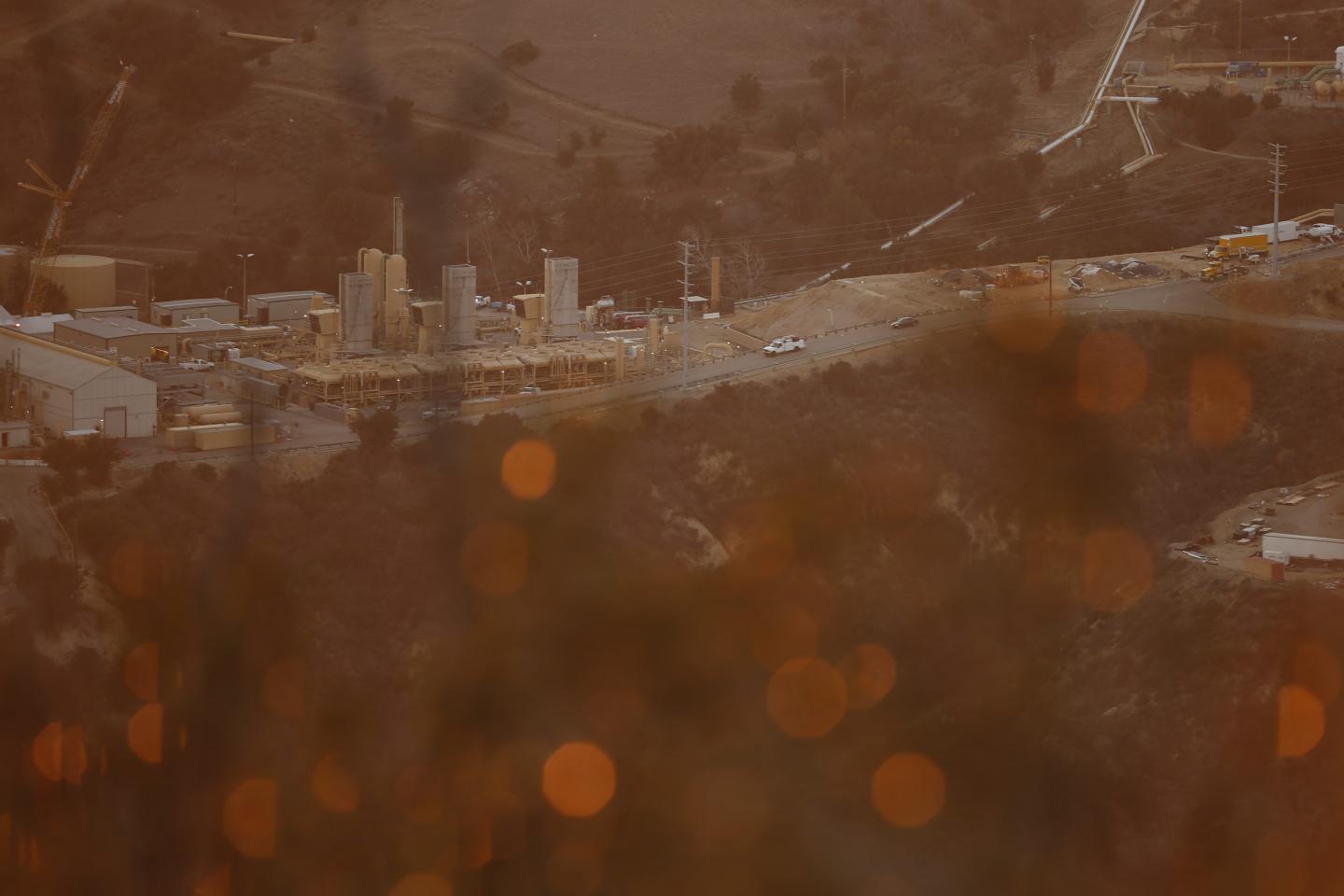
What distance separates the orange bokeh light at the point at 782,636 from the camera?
28.1 meters

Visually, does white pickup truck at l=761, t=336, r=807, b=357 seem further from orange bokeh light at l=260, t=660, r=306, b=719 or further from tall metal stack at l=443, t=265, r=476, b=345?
orange bokeh light at l=260, t=660, r=306, b=719

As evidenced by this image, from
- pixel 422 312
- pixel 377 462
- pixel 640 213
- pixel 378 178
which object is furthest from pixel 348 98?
pixel 377 462

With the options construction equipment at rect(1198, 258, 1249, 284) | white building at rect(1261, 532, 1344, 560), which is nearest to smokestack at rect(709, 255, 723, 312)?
construction equipment at rect(1198, 258, 1249, 284)

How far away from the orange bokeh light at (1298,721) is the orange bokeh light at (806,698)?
6272mm

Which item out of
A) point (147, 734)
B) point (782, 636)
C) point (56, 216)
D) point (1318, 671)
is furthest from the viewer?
point (56, 216)

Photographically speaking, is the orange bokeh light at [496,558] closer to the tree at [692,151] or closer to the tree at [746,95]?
the tree at [692,151]

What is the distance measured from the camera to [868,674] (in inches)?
1131

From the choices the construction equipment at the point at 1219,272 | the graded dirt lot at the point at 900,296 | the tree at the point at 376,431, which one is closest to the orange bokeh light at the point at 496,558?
the tree at the point at 376,431

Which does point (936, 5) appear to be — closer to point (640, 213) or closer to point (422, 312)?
point (640, 213)

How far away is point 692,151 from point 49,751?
1340 inches

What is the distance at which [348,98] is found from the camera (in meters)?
57.5

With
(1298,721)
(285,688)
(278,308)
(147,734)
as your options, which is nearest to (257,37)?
(278,308)

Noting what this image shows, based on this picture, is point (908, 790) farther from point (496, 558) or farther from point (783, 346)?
point (783, 346)

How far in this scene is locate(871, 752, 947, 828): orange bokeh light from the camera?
25312 millimetres
